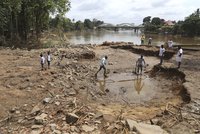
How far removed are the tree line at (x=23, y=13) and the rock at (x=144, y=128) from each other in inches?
970

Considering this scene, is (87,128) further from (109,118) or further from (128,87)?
(128,87)

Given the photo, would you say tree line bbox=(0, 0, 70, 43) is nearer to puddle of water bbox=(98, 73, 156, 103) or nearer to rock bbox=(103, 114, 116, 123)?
puddle of water bbox=(98, 73, 156, 103)

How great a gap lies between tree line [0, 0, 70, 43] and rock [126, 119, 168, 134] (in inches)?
970

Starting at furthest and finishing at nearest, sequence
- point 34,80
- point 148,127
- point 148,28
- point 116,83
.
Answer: point 148,28
point 116,83
point 34,80
point 148,127

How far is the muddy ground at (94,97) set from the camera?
9820mm

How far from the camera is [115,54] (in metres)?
27.0

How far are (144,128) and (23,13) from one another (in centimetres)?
3079

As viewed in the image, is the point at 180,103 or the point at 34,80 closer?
the point at 180,103

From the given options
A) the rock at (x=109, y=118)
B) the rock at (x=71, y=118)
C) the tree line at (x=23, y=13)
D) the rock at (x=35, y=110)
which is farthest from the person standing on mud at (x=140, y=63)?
the tree line at (x=23, y=13)

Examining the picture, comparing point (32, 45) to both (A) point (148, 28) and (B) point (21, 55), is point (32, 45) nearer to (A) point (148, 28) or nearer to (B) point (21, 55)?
(B) point (21, 55)

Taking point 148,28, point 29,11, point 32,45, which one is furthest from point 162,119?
point 148,28

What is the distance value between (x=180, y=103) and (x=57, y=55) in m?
13.2

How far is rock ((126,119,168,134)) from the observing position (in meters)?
9.09

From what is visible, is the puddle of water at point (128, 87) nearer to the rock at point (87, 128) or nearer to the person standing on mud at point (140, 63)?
the person standing on mud at point (140, 63)
